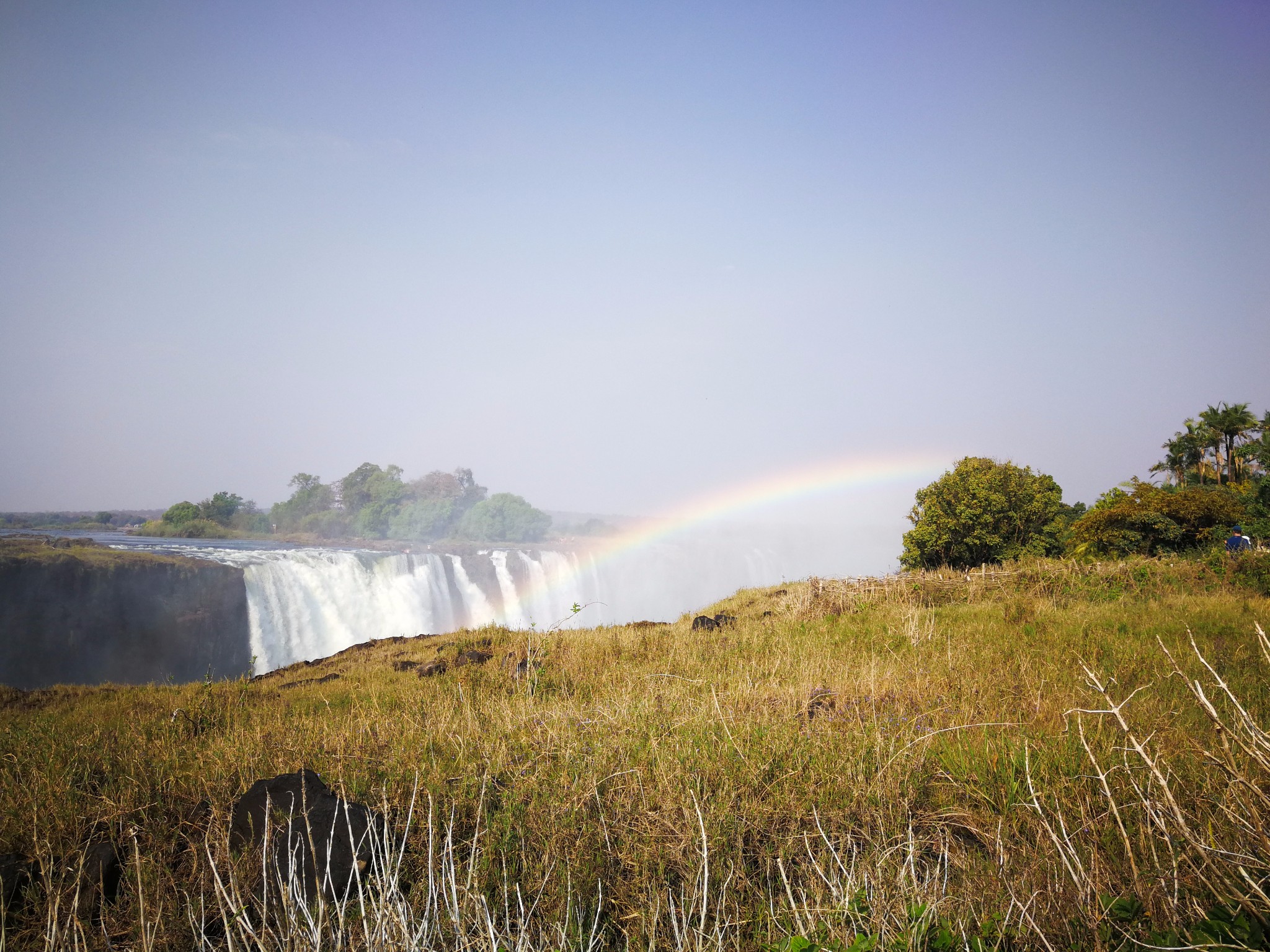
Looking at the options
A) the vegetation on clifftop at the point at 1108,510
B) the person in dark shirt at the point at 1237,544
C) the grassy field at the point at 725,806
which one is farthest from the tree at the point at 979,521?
the grassy field at the point at 725,806

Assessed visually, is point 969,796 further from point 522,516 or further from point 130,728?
point 522,516

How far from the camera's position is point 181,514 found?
194 ft

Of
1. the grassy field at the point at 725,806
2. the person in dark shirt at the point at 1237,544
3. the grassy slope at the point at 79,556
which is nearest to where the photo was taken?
the grassy field at the point at 725,806

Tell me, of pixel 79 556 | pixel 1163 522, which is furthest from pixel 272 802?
pixel 79 556

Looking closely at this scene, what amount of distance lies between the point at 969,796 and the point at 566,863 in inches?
97.8

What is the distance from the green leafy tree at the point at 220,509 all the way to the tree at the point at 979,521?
64.3m

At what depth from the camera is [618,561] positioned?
218ft

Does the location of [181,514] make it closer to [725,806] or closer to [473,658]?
[473,658]

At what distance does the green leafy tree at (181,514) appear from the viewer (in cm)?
5866

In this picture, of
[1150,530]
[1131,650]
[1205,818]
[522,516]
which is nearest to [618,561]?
[522,516]

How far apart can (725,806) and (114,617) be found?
116 ft

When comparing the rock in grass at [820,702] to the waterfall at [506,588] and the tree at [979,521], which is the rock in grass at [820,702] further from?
the waterfall at [506,588]

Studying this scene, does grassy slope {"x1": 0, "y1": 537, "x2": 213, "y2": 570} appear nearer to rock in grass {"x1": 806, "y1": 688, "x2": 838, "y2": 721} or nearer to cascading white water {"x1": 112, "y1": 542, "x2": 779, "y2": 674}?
cascading white water {"x1": 112, "y1": 542, "x2": 779, "y2": 674}

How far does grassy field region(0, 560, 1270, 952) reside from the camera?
2113mm
